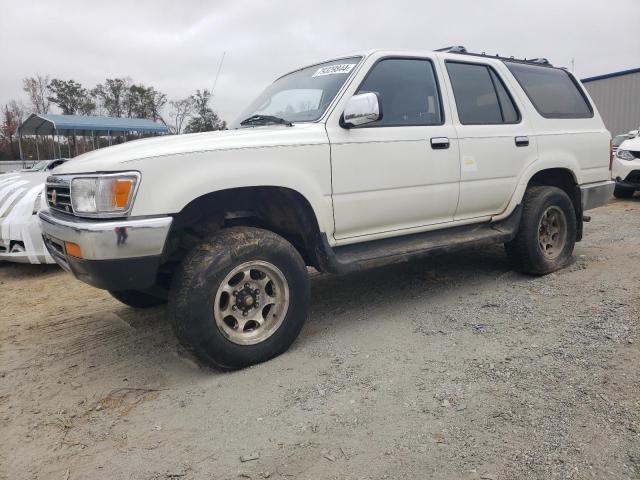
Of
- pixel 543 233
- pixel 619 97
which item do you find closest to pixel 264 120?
pixel 543 233

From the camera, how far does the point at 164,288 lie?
11.4 feet

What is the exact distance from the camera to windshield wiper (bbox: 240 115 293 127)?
3.55 metres

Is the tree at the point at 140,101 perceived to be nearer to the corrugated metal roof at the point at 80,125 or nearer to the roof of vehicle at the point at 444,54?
the corrugated metal roof at the point at 80,125

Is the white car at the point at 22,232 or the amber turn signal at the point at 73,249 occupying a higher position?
the amber turn signal at the point at 73,249

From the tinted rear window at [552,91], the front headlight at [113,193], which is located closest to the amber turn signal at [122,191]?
the front headlight at [113,193]

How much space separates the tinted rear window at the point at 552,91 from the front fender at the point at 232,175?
8.27 ft

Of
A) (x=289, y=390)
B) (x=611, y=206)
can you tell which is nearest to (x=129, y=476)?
(x=289, y=390)

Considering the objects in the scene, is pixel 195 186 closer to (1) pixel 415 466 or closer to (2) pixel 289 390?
(2) pixel 289 390

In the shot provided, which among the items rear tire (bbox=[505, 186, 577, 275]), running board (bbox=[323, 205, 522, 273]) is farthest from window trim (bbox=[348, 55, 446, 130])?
rear tire (bbox=[505, 186, 577, 275])

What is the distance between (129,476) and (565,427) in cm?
196

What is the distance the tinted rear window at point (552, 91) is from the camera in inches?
187

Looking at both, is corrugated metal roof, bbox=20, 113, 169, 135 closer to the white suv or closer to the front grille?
the white suv

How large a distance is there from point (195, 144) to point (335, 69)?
1.43 m

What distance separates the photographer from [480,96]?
4391 millimetres
